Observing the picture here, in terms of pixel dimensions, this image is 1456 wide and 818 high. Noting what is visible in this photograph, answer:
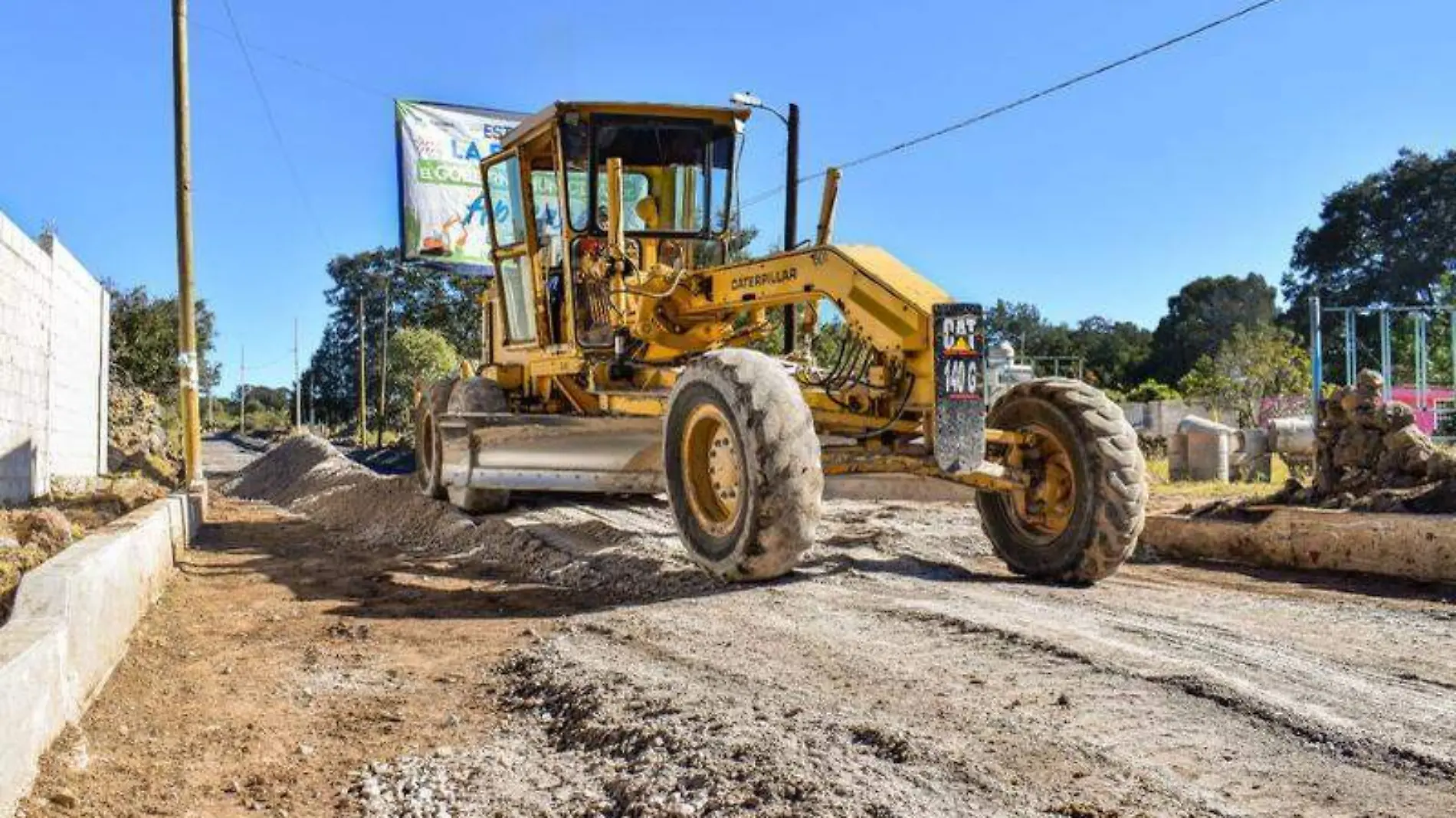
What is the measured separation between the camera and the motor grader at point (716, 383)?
20.9 ft

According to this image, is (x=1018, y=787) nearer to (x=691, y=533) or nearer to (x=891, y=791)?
(x=891, y=791)

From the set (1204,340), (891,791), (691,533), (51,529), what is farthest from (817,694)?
(1204,340)

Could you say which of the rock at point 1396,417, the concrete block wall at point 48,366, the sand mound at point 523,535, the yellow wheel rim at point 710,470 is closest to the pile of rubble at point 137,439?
the concrete block wall at point 48,366

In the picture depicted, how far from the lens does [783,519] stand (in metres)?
6.02

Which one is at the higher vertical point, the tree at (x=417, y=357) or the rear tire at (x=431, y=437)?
the tree at (x=417, y=357)

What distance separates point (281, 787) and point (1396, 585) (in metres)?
6.15

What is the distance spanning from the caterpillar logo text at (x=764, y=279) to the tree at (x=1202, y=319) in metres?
54.4

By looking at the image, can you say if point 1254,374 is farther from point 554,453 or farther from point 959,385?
point 959,385

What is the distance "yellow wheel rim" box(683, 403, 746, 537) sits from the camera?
654cm

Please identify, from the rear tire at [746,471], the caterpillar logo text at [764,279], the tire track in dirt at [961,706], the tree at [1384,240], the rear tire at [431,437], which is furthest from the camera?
the tree at [1384,240]

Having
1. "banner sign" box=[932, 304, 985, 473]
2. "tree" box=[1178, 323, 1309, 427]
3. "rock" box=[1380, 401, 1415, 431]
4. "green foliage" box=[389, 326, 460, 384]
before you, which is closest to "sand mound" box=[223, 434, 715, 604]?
"banner sign" box=[932, 304, 985, 473]

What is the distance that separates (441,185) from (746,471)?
13.9 m

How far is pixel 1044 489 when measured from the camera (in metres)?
6.91

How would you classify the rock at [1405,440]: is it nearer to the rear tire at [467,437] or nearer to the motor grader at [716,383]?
the motor grader at [716,383]
